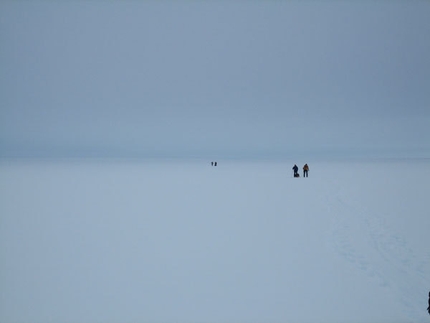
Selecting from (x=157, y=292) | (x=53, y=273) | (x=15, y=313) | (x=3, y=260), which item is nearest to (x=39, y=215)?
(x=3, y=260)

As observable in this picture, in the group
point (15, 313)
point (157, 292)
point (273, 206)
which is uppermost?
point (273, 206)

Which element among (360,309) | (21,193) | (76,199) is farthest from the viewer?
(21,193)

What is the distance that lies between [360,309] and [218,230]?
478 cm

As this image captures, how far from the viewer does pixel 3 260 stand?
23.2 ft

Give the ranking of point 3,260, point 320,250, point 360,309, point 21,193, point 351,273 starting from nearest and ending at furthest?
point 360,309 < point 351,273 < point 3,260 < point 320,250 < point 21,193

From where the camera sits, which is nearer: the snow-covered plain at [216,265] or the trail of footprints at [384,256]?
the snow-covered plain at [216,265]

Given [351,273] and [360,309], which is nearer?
[360,309]

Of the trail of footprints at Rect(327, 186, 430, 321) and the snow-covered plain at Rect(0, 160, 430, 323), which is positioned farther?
the trail of footprints at Rect(327, 186, 430, 321)

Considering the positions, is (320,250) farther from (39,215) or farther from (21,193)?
(21,193)

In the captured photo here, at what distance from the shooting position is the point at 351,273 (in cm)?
626

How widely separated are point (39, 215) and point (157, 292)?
25.8 ft

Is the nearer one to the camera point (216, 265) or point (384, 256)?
point (216, 265)

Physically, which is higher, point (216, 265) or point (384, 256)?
point (384, 256)

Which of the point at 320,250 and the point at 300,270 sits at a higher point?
the point at 320,250
